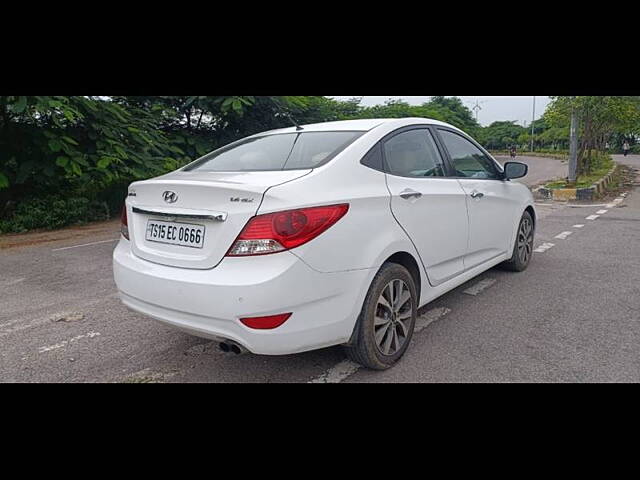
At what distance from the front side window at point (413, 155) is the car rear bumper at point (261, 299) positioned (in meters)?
0.89

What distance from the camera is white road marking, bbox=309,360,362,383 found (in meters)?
2.69

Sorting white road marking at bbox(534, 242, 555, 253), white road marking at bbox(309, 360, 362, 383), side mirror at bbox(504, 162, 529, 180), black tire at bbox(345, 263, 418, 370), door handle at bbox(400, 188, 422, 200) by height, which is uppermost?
side mirror at bbox(504, 162, 529, 180)

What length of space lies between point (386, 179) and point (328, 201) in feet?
1.99

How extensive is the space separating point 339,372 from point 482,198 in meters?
2.06


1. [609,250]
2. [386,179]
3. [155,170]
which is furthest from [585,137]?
[386,179]

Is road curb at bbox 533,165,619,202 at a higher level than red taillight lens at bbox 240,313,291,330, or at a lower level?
lower

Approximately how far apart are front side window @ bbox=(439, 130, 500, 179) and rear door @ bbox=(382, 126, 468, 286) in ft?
0.75

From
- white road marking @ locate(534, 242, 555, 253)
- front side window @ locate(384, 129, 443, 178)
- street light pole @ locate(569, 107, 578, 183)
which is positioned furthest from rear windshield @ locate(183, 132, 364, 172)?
street light pole @ locate(569, 107, 578, 183)

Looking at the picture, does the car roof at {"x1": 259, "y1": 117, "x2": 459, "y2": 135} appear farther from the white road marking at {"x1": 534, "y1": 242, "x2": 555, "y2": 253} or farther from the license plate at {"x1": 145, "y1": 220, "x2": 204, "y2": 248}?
the white road marking at {"x1": 534, "y1": 242, "x2": 555, "y2": 253}

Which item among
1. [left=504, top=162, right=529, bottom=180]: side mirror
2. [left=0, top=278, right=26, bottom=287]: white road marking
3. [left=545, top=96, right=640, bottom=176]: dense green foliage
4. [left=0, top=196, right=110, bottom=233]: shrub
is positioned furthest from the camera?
[left=545, top=96, right=640, bottom=176]: dense green foliage

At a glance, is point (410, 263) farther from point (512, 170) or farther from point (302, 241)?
point (512, 170)

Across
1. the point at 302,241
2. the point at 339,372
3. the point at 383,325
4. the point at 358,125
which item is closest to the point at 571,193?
the point at 358,125

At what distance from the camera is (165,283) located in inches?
95.6

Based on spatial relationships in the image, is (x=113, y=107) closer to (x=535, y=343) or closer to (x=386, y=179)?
→ (x=386, y=179)
